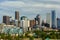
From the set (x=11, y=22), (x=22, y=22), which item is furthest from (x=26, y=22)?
(x=11, y=22)

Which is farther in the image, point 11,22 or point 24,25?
point 11,22

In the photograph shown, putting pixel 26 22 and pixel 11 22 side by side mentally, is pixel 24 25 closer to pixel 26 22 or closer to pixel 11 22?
pixel 26 22

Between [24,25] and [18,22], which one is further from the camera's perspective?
[18,22]

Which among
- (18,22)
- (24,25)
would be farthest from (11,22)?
(24,25)

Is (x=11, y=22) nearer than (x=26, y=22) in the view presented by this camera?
No

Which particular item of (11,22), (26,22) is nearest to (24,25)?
(26,22)

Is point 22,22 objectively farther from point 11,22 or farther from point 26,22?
point 11,22
